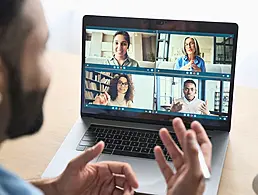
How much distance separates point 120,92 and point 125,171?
0.30 metres

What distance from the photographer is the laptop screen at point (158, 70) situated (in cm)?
131

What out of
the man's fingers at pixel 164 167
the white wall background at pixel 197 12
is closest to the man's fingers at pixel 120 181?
the man's fingers at pixel 164 167

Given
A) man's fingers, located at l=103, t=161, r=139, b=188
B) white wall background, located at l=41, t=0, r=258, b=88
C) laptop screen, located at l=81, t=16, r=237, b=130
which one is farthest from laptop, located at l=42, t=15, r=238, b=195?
white wall background, located at l=41, t=0, r=258, b=88

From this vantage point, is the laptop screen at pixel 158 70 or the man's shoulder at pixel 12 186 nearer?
the man's shoulder at pixel 12 186

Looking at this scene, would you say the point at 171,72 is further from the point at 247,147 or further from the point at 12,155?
the point at 12,155

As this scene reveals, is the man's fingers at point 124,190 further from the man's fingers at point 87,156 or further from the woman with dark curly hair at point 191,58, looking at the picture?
the woman with dark curly hair at point 191,58

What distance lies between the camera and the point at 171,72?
1328 millimetres

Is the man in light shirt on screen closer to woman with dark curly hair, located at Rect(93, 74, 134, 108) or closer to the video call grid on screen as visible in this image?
the video call grid on screen

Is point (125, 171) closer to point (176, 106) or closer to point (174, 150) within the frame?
point (174, 150)

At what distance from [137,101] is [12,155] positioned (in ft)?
1.03

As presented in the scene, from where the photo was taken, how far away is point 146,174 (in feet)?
3.92

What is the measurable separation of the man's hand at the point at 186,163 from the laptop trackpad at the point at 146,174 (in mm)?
120

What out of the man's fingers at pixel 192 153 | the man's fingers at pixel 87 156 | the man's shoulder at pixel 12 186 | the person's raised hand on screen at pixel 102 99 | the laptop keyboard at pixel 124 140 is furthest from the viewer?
the person's raised hand on screen at pixel 102 99

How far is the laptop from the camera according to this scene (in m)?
1.30
